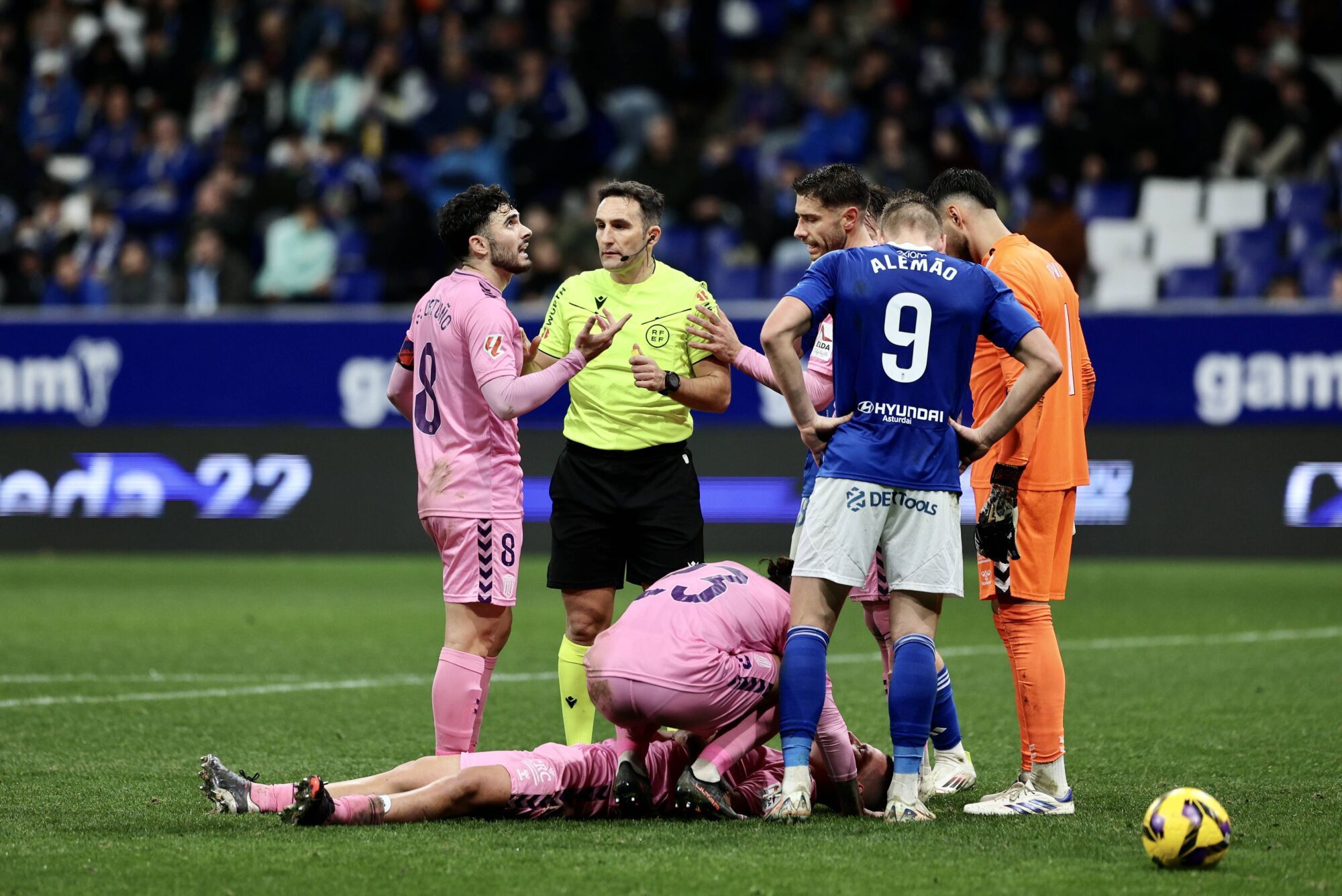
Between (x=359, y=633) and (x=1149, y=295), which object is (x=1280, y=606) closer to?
(x=1149, y=295)

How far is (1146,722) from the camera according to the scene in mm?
7824

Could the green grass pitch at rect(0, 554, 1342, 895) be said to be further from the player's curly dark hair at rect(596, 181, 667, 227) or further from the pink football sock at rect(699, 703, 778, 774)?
the player's curly dark hair at rect(596, 181, 667, 227)

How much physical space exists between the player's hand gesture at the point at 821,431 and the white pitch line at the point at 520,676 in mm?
3726

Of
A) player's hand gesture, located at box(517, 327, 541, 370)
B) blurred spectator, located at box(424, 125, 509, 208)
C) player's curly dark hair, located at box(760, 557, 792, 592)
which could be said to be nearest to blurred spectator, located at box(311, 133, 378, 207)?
blurred spectator, located at box(424, 125, 509, 208)

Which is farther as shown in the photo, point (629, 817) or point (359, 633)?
point (359, 633)

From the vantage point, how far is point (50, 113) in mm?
20844

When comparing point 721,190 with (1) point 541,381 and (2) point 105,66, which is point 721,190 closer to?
(2) point 105,66

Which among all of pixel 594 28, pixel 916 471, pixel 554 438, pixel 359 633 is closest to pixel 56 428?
pixel 554 438

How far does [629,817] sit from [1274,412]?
31.1 feet

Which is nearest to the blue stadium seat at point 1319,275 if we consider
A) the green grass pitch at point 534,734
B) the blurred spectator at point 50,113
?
the green grass pitch at point 534,734

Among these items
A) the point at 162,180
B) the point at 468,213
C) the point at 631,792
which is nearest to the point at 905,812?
the point at 631,792

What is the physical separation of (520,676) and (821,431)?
396 cm

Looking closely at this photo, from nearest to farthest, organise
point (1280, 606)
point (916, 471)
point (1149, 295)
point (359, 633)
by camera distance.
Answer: point (916, 471)
point (359, 633)
point (1280, 606)
point (1149, 295)

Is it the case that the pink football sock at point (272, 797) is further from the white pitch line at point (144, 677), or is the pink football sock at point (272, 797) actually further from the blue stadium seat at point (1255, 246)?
the blue stadium seat at point (1255, 246)
